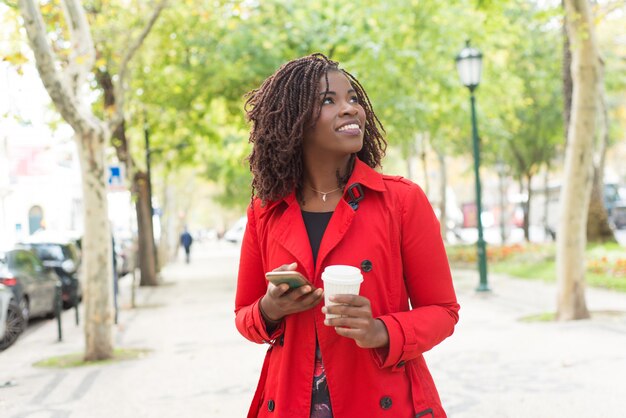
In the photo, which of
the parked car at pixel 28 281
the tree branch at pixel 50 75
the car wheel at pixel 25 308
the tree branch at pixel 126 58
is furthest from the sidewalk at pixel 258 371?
the tree branch at pixel 126 58

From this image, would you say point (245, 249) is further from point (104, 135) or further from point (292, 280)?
point (104, 135)

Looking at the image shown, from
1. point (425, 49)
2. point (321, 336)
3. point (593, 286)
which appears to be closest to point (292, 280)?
point (321, 336)

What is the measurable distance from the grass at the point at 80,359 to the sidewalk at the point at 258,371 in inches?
8.4

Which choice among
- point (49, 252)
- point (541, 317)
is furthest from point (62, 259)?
point (541, 317)

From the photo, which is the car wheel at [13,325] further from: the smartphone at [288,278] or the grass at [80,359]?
the smartphone at [288,278]

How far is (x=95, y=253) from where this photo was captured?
9.76 meters

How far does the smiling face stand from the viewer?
7.94 ft

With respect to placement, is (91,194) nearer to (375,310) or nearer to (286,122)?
(286,122)

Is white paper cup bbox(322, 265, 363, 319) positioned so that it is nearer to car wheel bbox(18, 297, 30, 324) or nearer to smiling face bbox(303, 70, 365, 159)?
smiling face bbox(303, 70, 365, 159)

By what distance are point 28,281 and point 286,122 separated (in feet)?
41.3

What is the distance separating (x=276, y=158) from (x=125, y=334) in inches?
420

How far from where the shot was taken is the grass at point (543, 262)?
15445mm

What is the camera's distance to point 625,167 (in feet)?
229

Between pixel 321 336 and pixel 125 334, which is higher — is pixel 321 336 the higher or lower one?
the higher one
